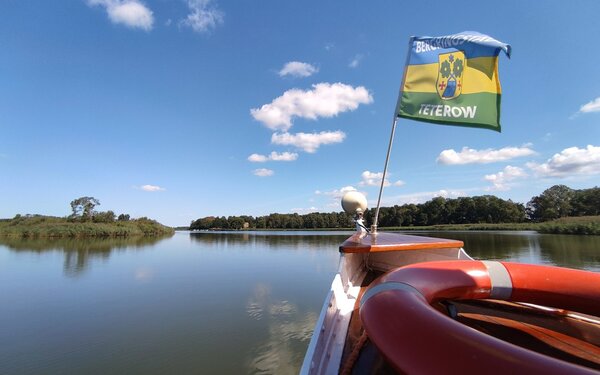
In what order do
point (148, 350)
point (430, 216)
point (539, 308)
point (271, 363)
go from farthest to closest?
1. point (430, 216)
2. point (148, 350)
3. point (271, 363)
4. point (539, 308)

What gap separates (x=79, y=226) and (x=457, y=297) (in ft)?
172

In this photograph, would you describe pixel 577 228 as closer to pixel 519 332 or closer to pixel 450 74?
pixel 450 74

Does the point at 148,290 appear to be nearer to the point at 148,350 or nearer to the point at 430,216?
the point at 148,350

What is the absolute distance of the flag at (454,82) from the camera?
398 centimetres

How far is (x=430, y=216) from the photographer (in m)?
76.8

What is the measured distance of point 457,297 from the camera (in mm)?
1996

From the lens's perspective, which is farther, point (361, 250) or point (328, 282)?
point (328, 282)

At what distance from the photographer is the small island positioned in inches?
1654

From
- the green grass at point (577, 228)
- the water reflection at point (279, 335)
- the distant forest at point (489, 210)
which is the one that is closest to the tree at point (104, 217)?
the distant forest at point (489, 210)

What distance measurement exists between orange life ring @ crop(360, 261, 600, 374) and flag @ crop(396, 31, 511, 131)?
2329 millimetres

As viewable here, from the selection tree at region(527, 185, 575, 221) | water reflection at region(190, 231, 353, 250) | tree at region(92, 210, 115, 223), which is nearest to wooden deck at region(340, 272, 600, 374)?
water reflection at region(190, 231, 353, 250)

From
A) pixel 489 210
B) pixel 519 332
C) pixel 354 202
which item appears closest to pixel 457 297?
pixel 519 332

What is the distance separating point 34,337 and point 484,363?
7.56 meters

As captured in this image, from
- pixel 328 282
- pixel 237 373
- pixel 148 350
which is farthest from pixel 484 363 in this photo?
pixel 328 282
